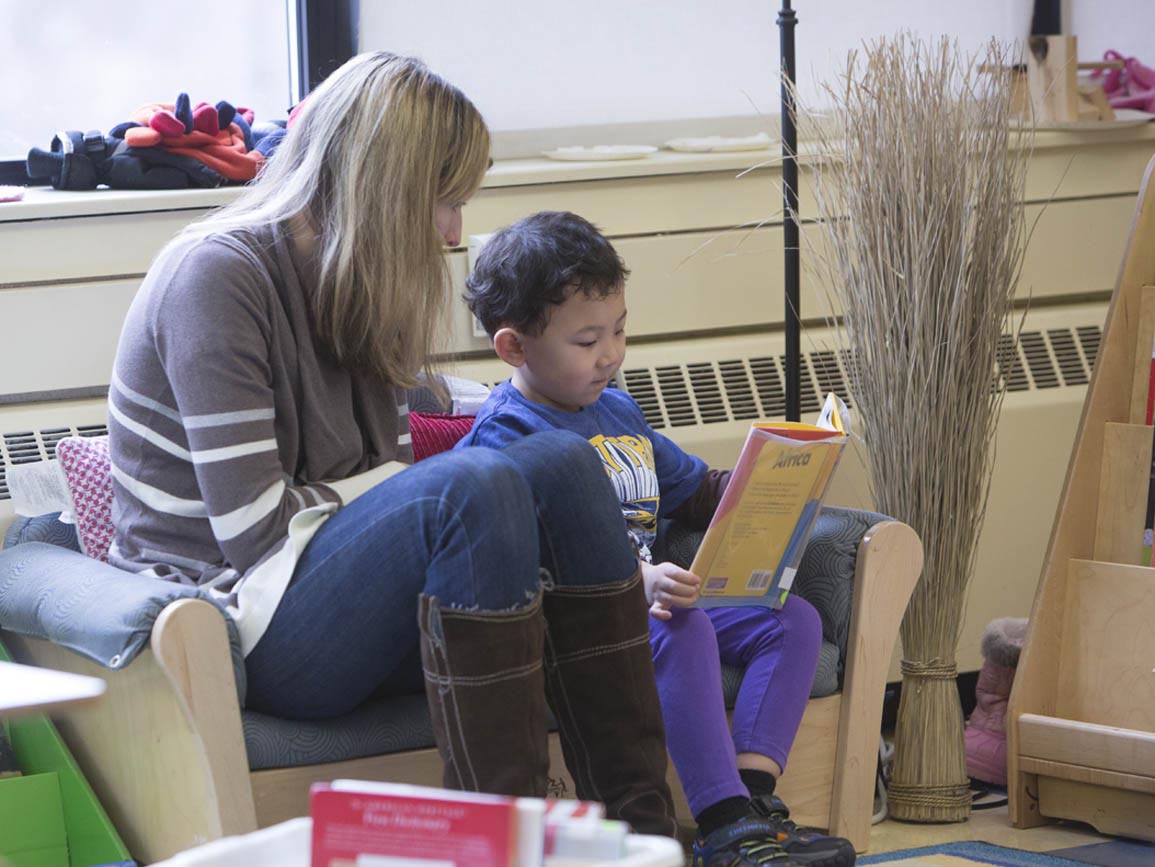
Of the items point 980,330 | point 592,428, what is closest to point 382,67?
A: point 592,428

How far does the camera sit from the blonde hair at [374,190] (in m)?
1.69

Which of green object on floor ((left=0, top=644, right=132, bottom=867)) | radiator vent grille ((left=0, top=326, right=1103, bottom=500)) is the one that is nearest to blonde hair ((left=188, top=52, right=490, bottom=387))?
green object on floor ((left=0, top=644, right=132, bottom=867))

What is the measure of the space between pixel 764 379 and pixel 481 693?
52.7 inches

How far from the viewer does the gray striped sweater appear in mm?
1594

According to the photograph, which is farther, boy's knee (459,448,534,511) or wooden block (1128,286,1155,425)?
wooden block (1128,286,1155,425)

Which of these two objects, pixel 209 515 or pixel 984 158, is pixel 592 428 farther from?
pixel 984 158

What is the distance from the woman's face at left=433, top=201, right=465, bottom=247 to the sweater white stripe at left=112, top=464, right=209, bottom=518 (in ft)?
1.40

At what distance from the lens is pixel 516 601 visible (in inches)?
57.1

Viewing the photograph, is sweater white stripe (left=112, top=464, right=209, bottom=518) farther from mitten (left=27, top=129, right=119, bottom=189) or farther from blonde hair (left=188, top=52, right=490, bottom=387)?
mitten (left=27, top=129, right=119, bottom=189)

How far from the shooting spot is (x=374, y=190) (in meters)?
1.69

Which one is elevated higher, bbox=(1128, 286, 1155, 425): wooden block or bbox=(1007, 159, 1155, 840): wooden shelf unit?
bbox=(1128, 286, 1155, 425): wooden block

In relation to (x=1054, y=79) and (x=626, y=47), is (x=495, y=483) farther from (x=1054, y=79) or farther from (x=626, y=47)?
(x=1054, y=79)

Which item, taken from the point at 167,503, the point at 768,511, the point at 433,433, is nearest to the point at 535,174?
the point at 433,433

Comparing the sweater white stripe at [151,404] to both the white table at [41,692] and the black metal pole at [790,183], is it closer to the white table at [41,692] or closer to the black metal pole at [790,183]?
the white table at [41,692]
